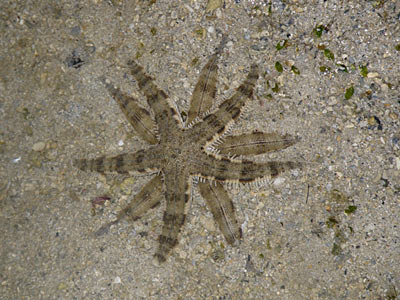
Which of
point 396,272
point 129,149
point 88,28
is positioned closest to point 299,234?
point 396,272

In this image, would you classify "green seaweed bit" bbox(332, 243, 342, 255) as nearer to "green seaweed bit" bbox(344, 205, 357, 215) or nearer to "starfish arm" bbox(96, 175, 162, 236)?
"green seaweed bit" bbox(344, 205, 357, 215)

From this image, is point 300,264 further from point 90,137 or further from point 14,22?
point 14,22

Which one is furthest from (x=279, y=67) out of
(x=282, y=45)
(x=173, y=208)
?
(x=173, y=208)

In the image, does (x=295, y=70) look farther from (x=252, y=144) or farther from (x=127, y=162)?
(x=127, y=162)

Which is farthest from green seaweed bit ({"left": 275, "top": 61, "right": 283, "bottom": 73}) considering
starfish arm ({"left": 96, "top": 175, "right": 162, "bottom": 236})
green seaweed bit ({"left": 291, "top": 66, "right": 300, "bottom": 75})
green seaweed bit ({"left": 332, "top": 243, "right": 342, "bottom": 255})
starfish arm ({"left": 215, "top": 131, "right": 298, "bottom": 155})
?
green seaweed bit ({"left": 332, "top": 243, "right": 342, "bottom": 255})

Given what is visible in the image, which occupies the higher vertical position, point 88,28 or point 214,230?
point 88,28

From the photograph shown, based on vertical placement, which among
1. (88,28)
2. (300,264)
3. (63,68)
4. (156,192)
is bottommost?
(300,264)
